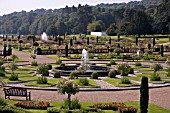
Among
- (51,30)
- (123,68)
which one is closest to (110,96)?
(123,68)

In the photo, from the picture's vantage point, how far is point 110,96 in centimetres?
2619

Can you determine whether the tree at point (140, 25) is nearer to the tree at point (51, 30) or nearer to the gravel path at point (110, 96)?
the tree at point (51, 30)

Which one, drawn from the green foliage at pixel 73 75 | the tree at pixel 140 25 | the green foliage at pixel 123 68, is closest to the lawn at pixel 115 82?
the green foliage at pixel 123 68

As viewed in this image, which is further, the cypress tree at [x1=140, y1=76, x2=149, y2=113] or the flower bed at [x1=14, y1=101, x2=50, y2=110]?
the flower bed at [x1=14, y1=101, x2=50, y2=110]

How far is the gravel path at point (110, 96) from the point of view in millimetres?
24594

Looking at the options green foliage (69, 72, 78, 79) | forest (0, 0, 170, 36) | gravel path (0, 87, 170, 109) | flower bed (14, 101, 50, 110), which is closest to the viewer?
flower bed (14, 101, 50, 110)

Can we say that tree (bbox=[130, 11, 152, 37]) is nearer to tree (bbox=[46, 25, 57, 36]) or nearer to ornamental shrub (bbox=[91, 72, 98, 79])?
tree (bbox=[46, 25, 57, 36])

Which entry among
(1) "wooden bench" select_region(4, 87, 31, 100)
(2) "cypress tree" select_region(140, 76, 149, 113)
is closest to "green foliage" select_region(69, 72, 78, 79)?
(1) "wooden bench" select_region(4, 87, 31, 100)

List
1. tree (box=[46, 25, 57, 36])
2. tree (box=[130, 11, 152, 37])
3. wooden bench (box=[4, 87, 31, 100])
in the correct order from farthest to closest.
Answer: tree (box=[46, 25, 57, 36]) → tree (box=[130, 11, 152, 37]) → wooden bench (box=[4, 87, 31, 100])

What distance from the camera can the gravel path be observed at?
80.7 ft

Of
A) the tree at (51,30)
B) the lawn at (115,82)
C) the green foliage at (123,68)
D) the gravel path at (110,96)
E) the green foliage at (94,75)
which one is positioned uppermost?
the tree at (51,30)

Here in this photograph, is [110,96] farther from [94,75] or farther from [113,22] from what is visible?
[113,22]

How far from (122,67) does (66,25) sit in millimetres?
113615

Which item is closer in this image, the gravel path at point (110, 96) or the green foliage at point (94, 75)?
the gravel path at point (110, 96)
